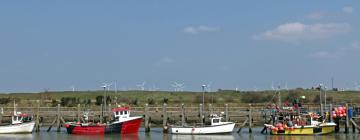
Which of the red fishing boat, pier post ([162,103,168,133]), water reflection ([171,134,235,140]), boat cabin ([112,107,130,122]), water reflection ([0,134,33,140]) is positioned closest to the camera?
water reflection ([171,134,235,140])

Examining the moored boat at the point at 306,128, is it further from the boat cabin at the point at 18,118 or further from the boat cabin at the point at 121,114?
the boat cabin at the point at 18,118

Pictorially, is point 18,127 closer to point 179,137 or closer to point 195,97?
point 179,137

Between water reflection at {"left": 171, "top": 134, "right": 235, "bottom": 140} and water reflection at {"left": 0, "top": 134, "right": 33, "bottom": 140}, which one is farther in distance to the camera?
water reflection at {"left": 0, "top": 134, "right": 33, "bottom": 140}

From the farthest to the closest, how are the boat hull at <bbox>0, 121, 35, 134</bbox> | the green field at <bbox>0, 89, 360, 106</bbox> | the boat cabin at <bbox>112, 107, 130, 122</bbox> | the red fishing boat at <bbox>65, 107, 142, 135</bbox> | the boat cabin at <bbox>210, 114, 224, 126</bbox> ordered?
1. the green field at <bbox>0, 89, 360, 106</bbox>
2. the boat hull at <bbox>0, 121, 35, 134</bbox>
3. the boat cabin at <bbox>112, 107, 130, 122</bbox>
4. the red fishing boat at <bbox>65, 107, 142, 135</bbox>
5. the boat cabin at <bbox>210, 114, 224, 126</bbox>

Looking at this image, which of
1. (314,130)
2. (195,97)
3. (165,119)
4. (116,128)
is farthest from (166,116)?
(195,97)

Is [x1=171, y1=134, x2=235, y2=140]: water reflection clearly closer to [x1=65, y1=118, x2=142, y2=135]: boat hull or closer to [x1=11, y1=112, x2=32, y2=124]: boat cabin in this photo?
[x1=65, y1=118, x2=142, y2=135]: boat hull

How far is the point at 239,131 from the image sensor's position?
69.6 meters

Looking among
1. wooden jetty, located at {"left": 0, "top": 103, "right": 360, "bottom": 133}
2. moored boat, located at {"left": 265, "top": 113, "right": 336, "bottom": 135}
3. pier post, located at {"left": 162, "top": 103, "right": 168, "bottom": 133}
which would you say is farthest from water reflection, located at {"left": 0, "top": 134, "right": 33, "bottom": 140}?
moored boat, located at {"left": 265, "top": 113, "right": 336, "bottom": 135}

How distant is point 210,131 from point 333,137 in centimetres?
1319

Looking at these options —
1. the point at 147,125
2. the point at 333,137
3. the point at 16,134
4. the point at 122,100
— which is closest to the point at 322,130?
the point at 333,137

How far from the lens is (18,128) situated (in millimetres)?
71188

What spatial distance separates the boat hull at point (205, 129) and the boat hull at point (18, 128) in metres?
16.9

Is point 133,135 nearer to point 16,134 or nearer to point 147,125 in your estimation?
point 147,125

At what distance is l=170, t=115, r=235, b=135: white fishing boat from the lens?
6612cm
